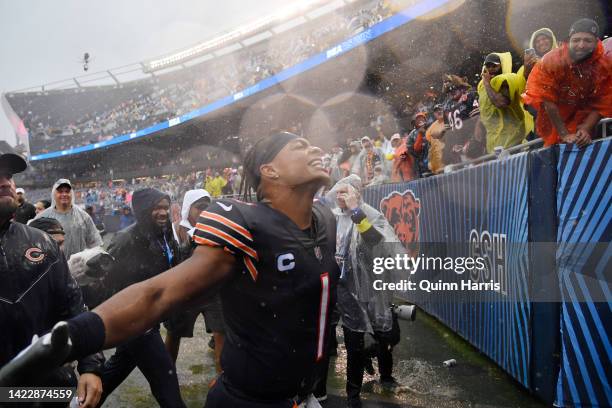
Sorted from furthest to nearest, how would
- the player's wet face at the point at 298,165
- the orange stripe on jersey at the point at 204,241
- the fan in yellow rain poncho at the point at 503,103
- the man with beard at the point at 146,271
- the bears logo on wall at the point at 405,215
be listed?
the bears logo on wall at the point at 405,215
the fan in yellow rain poncho at the point at 503,103
the man with beard at the point at 146,271
the player's wet face at the point at 298,165
the orange stripe on jersey at the point at 204,241

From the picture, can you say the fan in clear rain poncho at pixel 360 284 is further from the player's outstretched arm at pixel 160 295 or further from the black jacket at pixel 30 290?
the player's outstretched arm at pixel 160 295

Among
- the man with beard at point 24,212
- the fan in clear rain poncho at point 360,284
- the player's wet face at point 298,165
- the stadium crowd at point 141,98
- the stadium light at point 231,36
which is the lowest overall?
the fan in clear rain poncho at point 360,284

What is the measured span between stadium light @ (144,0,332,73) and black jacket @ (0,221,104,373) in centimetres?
3132

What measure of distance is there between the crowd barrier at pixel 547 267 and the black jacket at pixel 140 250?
311 centimetres

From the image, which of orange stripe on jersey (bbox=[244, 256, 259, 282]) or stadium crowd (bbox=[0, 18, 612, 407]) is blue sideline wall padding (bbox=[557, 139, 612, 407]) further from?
orange stripe on jersey (bbox=[244, 256, 259, 282])

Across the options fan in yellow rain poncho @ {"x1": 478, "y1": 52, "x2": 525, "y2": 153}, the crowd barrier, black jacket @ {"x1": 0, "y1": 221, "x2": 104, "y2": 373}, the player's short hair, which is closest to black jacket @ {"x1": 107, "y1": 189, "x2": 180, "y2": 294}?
black jacket @ {"x1": 0, "y1": 221, "x2": 104, "y2": 373}

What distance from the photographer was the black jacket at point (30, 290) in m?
2.32

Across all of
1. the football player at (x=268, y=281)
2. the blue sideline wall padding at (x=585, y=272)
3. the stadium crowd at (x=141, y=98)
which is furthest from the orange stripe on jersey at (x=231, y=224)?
the stadium crowd at (x=141, y=98)

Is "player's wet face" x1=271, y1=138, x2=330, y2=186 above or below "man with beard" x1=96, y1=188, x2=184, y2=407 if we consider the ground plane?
above

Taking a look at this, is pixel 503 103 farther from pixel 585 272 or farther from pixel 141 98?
pixel 141 98

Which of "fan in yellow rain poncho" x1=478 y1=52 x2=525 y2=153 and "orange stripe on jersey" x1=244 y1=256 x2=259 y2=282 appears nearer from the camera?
"orange stripe on jersey" x1=244 y1=256 x2=259 y2=282

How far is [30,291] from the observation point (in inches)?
94.3

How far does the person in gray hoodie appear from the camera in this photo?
5.50m

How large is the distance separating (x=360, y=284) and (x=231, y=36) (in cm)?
3823
